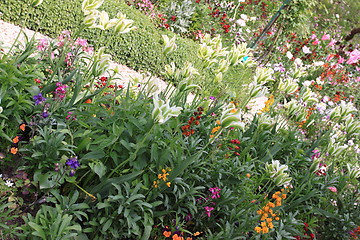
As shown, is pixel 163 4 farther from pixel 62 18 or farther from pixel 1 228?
pixel 1 228

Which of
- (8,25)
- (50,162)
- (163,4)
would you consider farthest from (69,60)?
(163,4)

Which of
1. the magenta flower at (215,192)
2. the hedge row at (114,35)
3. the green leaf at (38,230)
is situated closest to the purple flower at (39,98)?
the green leaf at (38,230)

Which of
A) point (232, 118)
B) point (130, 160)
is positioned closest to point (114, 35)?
point (130, 160)

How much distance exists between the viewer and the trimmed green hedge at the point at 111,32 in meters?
4.52

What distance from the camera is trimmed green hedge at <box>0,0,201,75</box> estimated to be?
452 cm

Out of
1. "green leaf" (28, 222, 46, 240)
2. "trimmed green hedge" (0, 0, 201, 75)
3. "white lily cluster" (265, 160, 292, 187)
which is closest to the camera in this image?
"green leaf" (28, 222, 46, 240)

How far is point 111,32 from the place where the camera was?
13.4 feet

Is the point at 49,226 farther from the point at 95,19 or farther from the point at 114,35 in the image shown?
the point at 114,35

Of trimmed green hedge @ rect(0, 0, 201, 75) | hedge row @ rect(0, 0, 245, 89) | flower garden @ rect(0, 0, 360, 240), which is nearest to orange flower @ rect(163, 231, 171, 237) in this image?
flower garden @ rect(0, 0, 360, 240)

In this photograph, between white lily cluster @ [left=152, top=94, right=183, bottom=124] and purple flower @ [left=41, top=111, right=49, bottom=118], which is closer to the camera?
white lily cluster @ [left=152, top=94, right=183, bottom=124]

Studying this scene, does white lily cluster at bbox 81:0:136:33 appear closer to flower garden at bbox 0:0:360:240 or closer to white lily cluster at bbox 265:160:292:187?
flower garden at bbox 0:0:360:240

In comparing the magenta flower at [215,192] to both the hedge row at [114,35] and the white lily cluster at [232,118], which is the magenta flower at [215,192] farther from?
the hedge row at [114,35]

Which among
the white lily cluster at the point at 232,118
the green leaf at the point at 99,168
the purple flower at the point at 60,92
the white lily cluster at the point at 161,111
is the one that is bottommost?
the green leaf at the point at 99,168

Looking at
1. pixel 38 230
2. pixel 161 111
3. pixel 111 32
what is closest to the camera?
pixel 38 230
